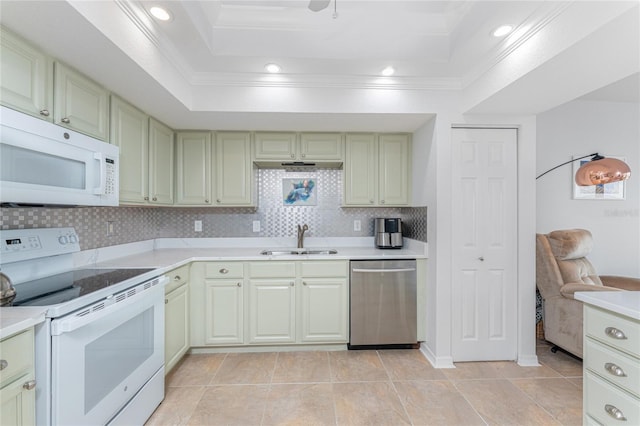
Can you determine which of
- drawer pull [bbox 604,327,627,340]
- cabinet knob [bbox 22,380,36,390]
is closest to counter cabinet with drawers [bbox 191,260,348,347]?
cabinet knob [bbox 22,380,36,390]

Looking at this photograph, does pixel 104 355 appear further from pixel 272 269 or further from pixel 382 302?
pixel 382 302

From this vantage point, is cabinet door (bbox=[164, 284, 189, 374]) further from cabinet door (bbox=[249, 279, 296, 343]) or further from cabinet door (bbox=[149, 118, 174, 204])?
cabinet door (bbox=[149, 118, 174, 204])

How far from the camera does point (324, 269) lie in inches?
100

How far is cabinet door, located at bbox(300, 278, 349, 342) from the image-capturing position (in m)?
2.54

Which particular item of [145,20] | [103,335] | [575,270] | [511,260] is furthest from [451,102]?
[103,335]

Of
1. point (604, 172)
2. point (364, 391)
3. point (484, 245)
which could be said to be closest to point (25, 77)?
point (364, 391)

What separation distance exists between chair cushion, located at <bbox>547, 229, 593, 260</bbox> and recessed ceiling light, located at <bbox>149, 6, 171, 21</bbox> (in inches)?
137

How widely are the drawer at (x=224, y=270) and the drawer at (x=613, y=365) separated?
2.32 metres

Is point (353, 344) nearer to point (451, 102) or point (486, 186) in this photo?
point (486, 186)

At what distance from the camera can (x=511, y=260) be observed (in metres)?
2.40

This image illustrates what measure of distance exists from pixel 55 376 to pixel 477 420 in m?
2.24

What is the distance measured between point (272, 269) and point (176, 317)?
0.84 m

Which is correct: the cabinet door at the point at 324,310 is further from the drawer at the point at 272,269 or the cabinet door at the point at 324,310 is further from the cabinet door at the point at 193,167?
the cabinet door at the point at 193,167

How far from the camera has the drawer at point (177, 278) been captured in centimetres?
209
